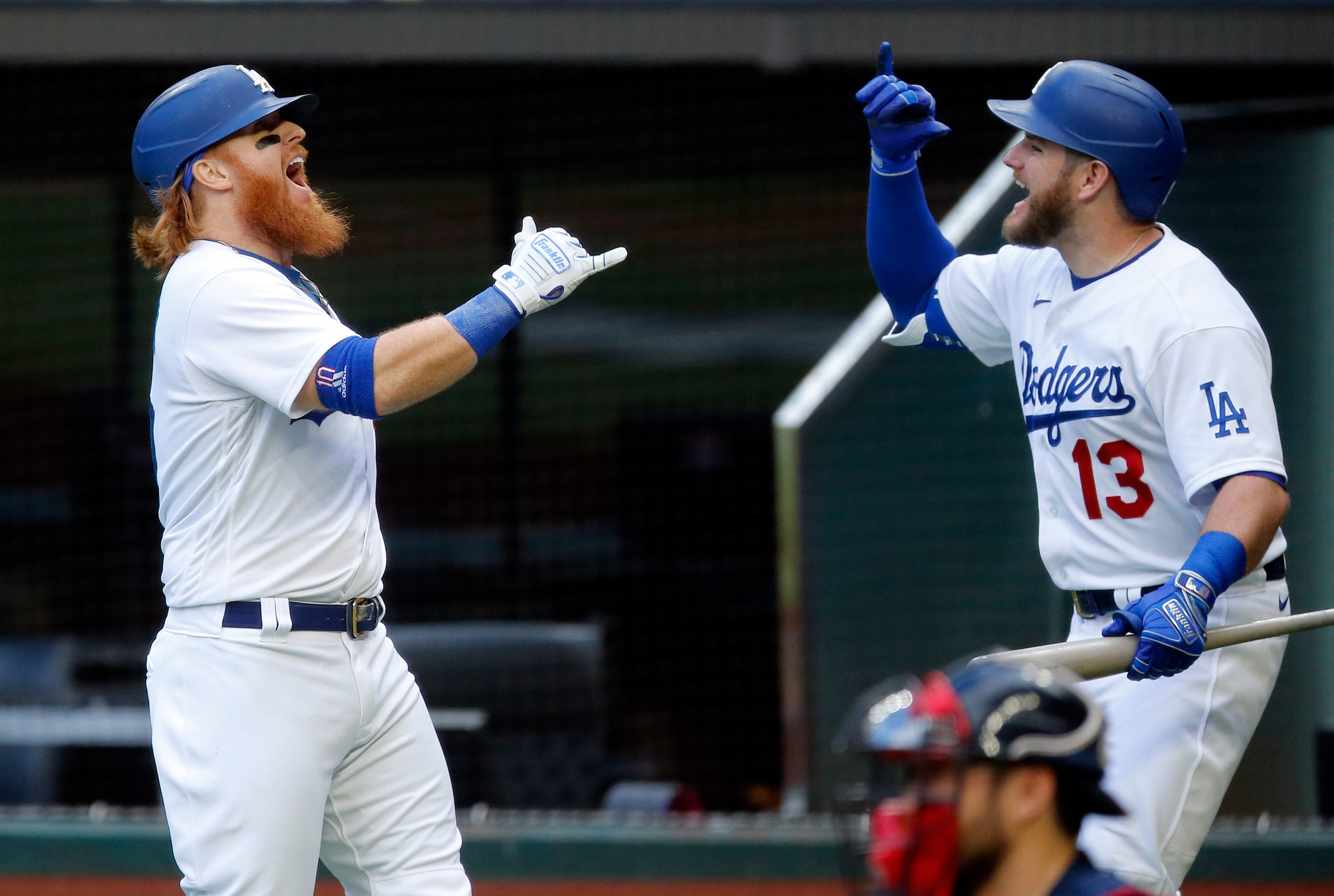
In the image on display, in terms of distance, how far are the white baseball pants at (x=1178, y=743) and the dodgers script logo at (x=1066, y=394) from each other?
34 cm

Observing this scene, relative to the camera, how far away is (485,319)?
8.41 feet

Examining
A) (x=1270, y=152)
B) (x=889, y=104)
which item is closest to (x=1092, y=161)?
(x=889, y=104)

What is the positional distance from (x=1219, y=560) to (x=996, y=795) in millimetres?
981

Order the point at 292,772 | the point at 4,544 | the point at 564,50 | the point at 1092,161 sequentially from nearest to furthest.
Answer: the point at 292,772 → the point at 1092,161 → the point at 564,50 → the point at 4,544

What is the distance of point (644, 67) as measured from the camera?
20.7 feet

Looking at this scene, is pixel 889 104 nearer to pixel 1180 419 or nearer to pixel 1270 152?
pixel 1180 419

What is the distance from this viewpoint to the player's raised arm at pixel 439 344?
2.48m

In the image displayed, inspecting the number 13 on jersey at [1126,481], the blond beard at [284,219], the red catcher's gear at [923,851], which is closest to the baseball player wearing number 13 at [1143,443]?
the number 13 on jersey at [1126,481]

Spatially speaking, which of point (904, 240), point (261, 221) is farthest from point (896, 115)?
point (261, 221)

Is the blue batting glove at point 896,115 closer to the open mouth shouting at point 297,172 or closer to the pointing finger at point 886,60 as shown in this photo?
the pointing finger at point 886,60

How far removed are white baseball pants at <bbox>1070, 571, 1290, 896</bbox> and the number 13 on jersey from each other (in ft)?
0.60

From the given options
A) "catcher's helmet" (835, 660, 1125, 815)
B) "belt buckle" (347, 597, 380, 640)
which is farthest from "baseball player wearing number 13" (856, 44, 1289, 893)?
"belt buckle" (347, 597, 380, 640)

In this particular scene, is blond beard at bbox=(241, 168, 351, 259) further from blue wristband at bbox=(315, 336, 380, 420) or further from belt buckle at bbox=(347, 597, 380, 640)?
belt buckle at bbox=(347, 597, 380, 640)

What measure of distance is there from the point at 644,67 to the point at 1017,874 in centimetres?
507
